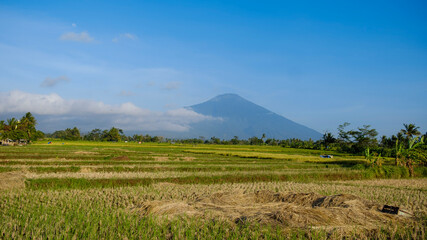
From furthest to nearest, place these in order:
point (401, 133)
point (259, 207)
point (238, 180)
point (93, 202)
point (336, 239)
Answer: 1. point (401, 133)
2. point (238, 180)
3. point (93, 202)
4. point (259, 207)
5. point (336, 239)

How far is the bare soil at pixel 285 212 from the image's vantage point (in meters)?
5.14

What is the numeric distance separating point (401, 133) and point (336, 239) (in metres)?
56.9

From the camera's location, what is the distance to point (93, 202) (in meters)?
6.86

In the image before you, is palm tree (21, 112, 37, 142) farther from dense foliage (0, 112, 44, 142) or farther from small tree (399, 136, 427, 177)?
small tree (399, 136, 427, 177)

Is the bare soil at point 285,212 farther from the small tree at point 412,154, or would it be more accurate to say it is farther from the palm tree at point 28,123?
the palm tree at point 28,123

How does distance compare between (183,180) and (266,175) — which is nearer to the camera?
(183,180)

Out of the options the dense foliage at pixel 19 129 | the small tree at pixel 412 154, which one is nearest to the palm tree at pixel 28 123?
the dense foliage at pixel 19 129

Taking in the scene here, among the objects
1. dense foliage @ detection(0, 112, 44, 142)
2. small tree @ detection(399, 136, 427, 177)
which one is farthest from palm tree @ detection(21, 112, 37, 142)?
small tree @ detection(399, 136, 427, 177)

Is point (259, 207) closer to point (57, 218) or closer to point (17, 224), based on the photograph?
point (57, 218)

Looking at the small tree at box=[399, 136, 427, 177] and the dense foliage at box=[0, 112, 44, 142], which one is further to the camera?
the dense foliage at box=[0, 112, 44, 142]

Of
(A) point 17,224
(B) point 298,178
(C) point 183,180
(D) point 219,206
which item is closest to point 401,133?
(B) point 298,178

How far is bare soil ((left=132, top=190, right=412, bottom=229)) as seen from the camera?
5.14 metres

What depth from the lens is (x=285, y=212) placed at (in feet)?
Result: 17.4

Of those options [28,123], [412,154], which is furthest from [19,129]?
[412,154]
